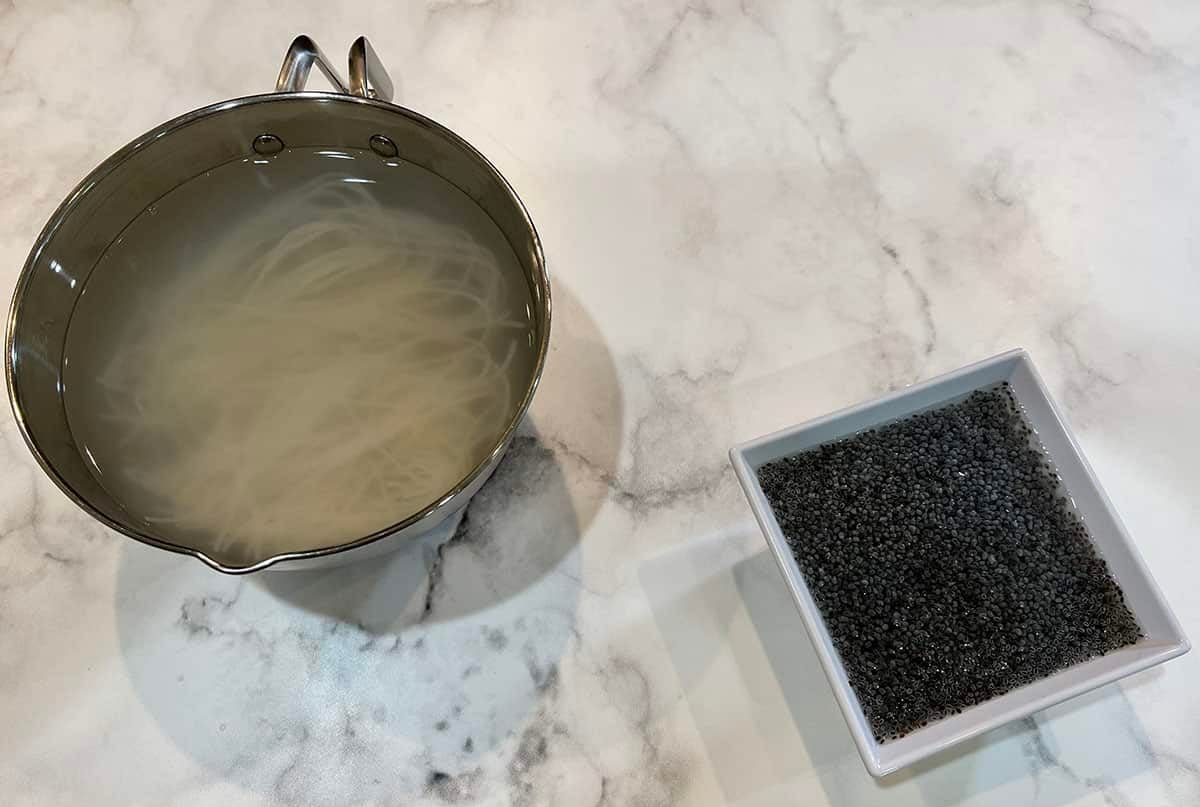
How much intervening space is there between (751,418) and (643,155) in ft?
1.06

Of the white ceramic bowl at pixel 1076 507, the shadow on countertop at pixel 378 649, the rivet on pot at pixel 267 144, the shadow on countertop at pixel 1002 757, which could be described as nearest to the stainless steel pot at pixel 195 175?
the rivet on pot at pixel 267 144

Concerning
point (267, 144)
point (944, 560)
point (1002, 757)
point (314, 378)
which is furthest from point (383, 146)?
point (1002, 757)

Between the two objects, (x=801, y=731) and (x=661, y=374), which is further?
(x=661, y=374)

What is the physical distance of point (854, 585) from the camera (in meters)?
0.83

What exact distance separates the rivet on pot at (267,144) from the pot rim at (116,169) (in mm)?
49

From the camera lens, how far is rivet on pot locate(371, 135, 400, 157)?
33.1 inches

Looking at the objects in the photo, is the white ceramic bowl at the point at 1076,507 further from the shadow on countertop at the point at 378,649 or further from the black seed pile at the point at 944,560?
the shadow on countertop at the point at 378,649

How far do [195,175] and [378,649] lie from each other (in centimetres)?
46

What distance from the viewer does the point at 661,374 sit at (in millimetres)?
969

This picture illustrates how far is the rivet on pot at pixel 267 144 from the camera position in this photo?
0.85 m

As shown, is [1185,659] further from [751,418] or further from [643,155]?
[643,155]

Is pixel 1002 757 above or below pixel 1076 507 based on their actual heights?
below

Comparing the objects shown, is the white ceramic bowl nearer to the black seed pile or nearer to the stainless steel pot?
the black seed pile

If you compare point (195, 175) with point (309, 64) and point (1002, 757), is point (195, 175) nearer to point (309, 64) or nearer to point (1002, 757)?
point (309, 64)
